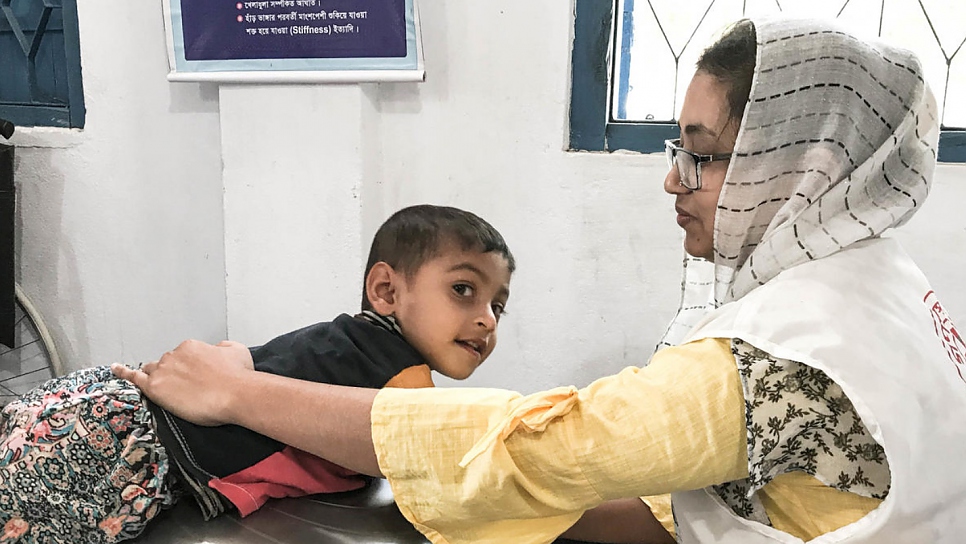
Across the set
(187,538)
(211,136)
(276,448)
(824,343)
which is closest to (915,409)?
(824,343)

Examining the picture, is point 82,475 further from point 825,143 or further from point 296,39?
point 296,39

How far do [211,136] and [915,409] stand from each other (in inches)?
79.1

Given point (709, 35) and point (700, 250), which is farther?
point (709, 35)

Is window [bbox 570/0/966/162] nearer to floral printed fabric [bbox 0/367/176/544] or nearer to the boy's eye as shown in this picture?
the boy's eye

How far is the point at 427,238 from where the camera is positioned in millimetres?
1315

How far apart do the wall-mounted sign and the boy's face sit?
2.67 feet

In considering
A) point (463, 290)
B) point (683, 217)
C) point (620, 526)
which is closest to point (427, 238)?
point (463, 290)

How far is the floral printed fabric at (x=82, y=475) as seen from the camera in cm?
105

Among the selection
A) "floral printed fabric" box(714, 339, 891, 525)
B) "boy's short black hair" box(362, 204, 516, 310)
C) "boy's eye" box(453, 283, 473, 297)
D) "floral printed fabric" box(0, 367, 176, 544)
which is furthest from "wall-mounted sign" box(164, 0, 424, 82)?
"floral printed fabric" box(714, 339, 891, 525)

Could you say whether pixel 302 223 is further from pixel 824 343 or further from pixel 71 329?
pixel 824 343

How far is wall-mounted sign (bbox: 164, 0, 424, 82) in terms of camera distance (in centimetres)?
195

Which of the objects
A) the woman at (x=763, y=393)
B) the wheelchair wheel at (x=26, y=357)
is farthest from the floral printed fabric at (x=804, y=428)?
the wheelchair wheel at (x=26, y=357)

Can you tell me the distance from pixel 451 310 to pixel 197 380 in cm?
40

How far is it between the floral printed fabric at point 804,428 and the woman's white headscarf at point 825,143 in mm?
183
